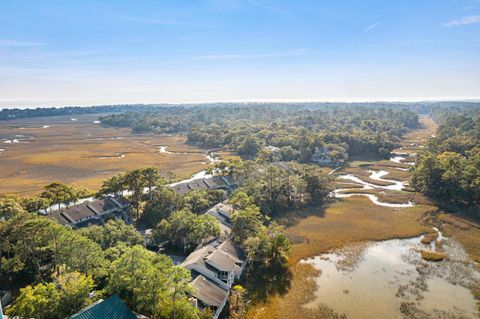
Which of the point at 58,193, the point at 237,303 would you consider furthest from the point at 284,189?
the point at 58,193

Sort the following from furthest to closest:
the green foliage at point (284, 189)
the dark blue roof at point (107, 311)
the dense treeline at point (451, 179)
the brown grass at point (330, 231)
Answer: the dense treeline at point (451, 179) → the green foliage at point (284, 189) → the brown grass at point (330, 231) → the dark blue roof at point (107, 311)

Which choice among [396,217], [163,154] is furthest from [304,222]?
[163,154]

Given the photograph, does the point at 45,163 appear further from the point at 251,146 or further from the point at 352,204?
the point at 352,204

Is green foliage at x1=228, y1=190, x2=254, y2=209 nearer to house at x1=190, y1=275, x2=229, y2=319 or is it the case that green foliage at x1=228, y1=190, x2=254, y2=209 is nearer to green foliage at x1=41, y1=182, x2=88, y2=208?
house at x1=190, y1=275, x2=229, y2=319

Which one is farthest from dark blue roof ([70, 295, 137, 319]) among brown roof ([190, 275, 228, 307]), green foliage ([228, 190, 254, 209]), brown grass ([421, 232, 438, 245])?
brown grass ([421, 232, 438, 245])

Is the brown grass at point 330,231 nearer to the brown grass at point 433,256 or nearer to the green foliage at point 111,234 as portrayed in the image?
the brown grass at point 433,256

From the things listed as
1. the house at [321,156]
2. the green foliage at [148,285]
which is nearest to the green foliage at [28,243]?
the green foliage at [148,285]
